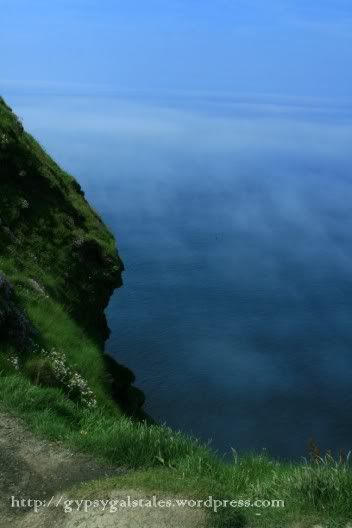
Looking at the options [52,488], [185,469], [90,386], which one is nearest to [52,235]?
Answer: [90,386]

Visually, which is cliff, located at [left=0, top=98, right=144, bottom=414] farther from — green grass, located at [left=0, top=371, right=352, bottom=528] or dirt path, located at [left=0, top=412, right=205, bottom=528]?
dirt path, located at [left=0, top=412, right=205, bottom=528]

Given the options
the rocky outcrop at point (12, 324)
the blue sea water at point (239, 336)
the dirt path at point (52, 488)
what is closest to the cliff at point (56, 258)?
the rocky outcrop at point (12, 324)

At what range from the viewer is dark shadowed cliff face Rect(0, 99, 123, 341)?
27719 millimetres

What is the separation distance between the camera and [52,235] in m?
29.7

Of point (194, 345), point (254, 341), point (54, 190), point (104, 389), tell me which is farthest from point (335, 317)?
A: point (104, 389)

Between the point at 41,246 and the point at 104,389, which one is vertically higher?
the point at 41,246

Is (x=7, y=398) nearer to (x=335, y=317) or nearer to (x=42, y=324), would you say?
(x=42, y=324)

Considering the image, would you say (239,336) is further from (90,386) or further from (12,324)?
(12,324)

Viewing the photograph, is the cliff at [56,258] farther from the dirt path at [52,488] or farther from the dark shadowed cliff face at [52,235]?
the dirt path at [52,488]

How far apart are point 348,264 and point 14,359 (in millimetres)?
169675

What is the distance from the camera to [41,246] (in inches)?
1123

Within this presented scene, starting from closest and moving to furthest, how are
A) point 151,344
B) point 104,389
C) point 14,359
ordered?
point 14,359 < point 104,389 < point 151,344

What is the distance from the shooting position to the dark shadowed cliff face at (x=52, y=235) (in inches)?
1091

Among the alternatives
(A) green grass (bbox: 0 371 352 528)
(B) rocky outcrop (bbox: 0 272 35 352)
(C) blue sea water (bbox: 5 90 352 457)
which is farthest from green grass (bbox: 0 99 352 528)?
(C) blue sea water (bbox: 5 90 352 457)
